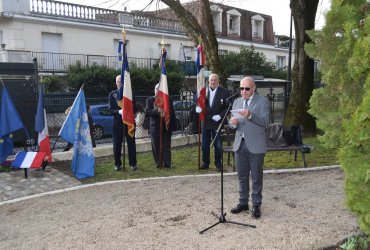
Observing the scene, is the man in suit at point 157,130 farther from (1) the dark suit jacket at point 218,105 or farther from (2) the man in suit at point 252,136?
(2) the man in suit at point 252,136

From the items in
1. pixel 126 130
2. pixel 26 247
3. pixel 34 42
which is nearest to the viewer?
pixel 26 247

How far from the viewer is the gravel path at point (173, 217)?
16.3 ft

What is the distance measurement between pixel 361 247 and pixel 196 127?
219 inches

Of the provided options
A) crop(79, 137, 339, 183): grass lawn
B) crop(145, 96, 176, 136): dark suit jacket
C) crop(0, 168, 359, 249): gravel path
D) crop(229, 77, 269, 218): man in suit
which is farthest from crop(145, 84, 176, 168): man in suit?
crop(229, 77, 269, 218): man in suit

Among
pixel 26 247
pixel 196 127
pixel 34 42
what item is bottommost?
pixel 26 247

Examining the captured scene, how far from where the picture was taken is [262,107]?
18.1 ft

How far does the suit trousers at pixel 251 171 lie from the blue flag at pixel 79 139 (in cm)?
374

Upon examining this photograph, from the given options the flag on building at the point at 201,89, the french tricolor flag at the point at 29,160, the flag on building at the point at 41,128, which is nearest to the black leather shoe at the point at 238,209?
the flag on building at the point at 201,89

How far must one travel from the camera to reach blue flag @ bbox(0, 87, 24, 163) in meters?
8.61

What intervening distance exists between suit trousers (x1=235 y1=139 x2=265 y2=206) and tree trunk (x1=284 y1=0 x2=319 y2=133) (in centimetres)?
870

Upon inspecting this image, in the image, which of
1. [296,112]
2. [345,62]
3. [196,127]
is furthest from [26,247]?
[296,112]

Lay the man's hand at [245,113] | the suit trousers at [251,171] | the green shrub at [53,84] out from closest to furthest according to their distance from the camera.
Result: the man's hand at [245,113] → the suit trousers at [251,171] → the green shrub at [53,84]

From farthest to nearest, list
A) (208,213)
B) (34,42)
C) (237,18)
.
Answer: (237,18)
(34,42)
(208,213)

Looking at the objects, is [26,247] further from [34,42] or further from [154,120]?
[34,42]
